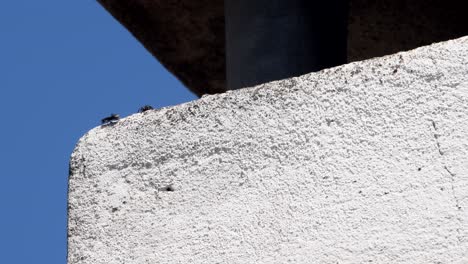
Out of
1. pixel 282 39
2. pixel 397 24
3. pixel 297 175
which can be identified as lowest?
pixel 297 175

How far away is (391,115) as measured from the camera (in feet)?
12.7

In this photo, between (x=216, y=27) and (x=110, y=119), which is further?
(x=216, y=27)

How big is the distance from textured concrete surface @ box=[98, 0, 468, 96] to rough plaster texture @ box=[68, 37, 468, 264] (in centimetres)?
125

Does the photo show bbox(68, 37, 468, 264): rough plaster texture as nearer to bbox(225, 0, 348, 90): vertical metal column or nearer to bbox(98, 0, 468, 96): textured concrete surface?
bbox(225, 0, 348, 90): vertical metal column

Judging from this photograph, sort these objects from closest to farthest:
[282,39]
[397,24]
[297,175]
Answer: [297,175] → [282,39] → [397,24]

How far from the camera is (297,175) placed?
12.8 feet

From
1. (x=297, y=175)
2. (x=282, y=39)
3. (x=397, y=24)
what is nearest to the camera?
(x=297, y=175)

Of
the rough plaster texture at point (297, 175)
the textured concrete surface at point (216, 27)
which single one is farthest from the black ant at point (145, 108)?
the textured concrete surface at point (216, 27)

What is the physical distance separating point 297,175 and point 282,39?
0.63 m

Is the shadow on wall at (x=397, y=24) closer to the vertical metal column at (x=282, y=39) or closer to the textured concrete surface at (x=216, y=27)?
the textured concrete surface at (x=216, y=27)

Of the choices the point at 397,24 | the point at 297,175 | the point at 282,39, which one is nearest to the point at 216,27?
the point at 397,24

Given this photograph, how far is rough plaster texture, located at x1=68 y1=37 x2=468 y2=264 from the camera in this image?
378 centimetres

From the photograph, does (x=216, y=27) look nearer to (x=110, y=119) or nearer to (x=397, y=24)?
(x=397, y=24)

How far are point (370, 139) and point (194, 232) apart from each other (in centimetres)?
40
